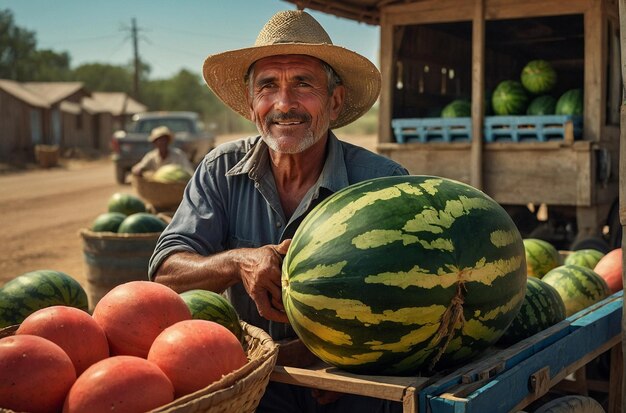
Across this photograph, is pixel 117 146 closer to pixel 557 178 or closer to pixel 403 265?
pixel 557 178

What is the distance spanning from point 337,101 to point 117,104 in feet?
176

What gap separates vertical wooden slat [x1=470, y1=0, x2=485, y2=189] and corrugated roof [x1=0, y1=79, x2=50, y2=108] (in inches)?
1386

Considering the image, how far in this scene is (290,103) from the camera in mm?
3514

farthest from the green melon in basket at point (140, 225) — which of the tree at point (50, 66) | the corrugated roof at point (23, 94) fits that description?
the tree at point (50, 66)

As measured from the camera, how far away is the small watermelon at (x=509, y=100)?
26.1 ft

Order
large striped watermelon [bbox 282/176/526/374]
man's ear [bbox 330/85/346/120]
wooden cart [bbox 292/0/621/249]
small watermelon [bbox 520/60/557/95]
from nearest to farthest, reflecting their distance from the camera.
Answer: large striped watermelon [bbox 282/176/526/374] < man's ear [bbox 330/85/346/120] < wooden cart [bbox 292/0/621/249] < small watermelon [bbox 520/60/557/95]

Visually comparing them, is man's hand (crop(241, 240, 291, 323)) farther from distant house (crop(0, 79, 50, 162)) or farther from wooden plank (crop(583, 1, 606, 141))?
distant house (crop(0, 79, 50, 162))

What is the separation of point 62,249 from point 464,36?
7.31 m

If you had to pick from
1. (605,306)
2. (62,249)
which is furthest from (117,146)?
(605,306)

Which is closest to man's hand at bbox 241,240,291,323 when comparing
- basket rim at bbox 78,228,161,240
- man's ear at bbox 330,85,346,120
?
man's ear at bbox 330,85,346,120

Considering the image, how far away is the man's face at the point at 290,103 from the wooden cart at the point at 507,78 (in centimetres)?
416

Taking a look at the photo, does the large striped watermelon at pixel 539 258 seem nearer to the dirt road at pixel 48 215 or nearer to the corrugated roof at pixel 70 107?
the dirt road at pixel 48 215

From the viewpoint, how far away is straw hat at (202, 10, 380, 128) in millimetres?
3477

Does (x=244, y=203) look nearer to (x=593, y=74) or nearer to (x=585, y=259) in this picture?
(x=585, y=259)
